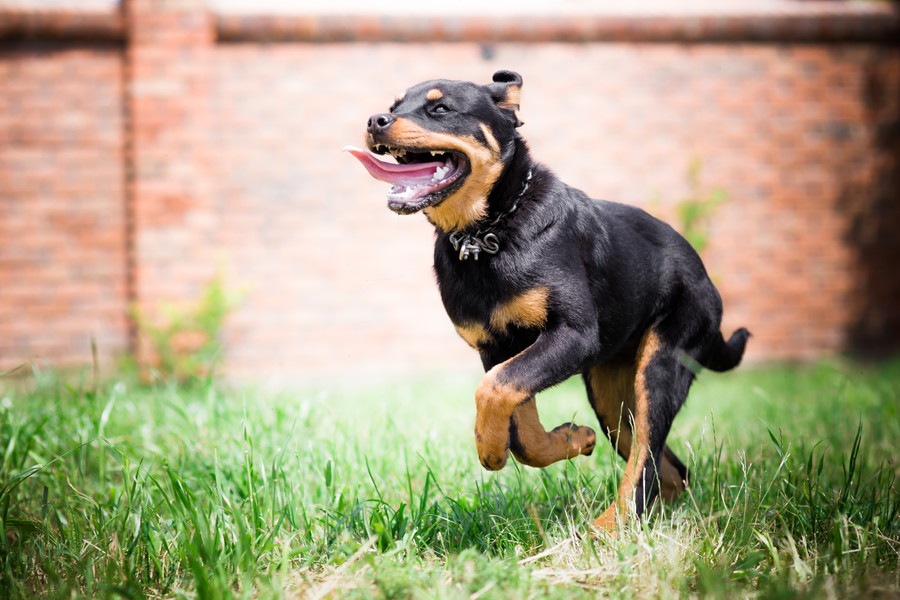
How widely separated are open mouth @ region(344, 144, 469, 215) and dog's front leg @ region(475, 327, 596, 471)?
59cm

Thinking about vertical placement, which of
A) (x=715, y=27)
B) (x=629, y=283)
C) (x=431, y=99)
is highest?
(x=715, y=27)

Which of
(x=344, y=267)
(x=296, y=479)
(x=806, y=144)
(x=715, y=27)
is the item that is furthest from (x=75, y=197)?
(x=806, y=144)

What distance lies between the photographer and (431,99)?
260 cm

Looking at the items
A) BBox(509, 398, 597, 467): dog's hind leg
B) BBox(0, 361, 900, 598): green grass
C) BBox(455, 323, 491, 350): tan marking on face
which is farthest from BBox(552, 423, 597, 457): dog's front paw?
BBox(455, 323, 491, 350): tan marking on face

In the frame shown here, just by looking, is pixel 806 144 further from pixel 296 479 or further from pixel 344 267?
pixel 296 479

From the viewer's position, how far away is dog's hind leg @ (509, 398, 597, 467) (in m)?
2.50

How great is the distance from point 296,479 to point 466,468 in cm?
71

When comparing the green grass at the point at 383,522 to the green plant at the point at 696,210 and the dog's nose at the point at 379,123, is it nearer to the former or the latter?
the dog's nose at the point at 379,123

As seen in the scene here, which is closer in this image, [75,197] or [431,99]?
[431,99]

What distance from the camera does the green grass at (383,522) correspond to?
216 centimetres

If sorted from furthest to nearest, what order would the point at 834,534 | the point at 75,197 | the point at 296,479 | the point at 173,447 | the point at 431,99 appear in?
the point at 75,197
the point at 173,447
the point at 296,479
the point at 431,99
the point at 834,534

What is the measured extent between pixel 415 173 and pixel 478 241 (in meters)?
0.32

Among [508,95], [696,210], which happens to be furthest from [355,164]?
[508,95]

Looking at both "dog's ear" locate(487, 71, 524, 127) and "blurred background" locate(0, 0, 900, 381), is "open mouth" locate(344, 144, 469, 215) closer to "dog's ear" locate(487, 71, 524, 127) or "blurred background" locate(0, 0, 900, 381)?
"dog's ear" locate(487, 71, 524, 127)
